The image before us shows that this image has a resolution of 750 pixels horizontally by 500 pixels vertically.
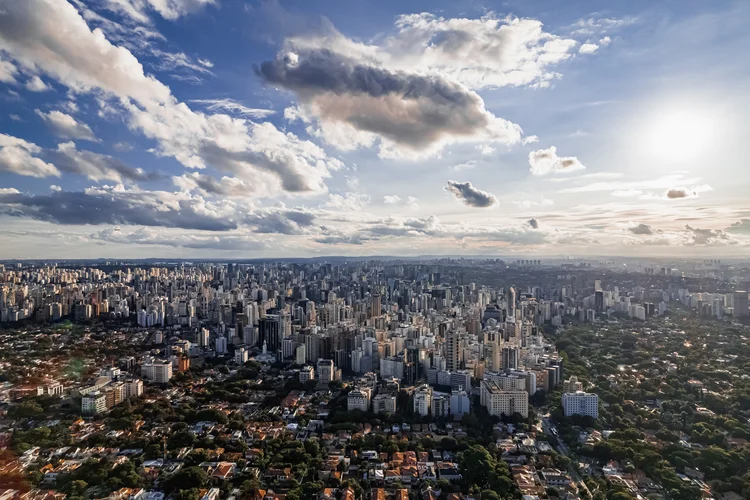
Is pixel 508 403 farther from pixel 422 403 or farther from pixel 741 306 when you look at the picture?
pixel 741 306

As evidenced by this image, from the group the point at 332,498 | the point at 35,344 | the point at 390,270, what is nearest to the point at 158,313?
the point at 35,344

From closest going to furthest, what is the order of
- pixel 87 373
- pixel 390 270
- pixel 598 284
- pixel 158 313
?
pixel 87 373 < pixel 158 313 < pixel 598 284 < pixel 390 270

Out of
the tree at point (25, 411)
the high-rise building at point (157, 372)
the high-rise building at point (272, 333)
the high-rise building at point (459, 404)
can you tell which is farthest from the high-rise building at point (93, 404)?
the high-rise building at point (459, 404)

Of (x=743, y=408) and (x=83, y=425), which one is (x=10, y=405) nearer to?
(x=83, y=425)

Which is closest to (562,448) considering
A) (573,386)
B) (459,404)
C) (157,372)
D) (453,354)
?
(459,404)

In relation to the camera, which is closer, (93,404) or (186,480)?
(186,480)

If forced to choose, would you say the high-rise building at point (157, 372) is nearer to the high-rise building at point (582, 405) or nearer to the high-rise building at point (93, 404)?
the high-rise building at point (93, 404)

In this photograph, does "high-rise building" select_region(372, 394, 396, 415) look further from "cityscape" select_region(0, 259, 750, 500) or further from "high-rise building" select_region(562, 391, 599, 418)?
"high-rise building" select_region(562, 391, 599, 418)

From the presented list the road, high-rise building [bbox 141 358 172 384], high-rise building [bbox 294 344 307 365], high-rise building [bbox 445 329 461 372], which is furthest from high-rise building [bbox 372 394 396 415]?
high-rise building [bbox 141 358 172 384]

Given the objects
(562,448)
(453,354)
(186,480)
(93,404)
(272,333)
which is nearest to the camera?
(186,480)
